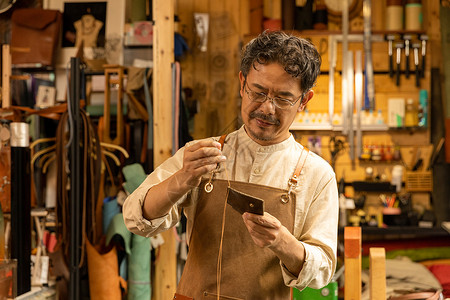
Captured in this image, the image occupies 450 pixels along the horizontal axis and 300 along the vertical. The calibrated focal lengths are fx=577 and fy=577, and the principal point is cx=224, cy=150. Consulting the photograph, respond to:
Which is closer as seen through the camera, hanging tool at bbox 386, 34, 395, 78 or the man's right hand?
the man's right hand

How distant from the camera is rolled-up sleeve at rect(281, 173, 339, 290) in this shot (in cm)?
154

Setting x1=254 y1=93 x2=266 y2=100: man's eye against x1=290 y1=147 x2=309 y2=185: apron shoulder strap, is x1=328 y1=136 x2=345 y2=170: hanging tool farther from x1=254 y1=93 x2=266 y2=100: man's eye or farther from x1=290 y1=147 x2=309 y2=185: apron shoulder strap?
x1=254 y1=93 x2=266 y2=100: man's eye

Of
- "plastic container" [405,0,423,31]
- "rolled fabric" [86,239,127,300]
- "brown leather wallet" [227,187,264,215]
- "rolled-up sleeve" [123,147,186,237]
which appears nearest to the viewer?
"brown leather wallet" [227,187,264,215]

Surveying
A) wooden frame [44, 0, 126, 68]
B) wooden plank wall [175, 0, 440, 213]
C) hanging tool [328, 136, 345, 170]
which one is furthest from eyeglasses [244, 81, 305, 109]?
hanging tool [328, 136, 345, 170]

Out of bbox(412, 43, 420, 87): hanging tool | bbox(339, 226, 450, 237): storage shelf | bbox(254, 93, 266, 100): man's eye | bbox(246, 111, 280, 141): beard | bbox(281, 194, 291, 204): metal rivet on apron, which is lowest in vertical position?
bbox(339, 226, 450, 237): storage shelf

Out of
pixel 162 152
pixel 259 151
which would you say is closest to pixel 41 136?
pixel 162 152

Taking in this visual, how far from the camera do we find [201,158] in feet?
4.83

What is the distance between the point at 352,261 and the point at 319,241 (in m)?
0.22

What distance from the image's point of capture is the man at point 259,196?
1581 millimetres

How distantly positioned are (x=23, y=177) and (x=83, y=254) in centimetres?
58

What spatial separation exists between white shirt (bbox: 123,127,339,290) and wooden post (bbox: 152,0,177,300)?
1651 millimetres

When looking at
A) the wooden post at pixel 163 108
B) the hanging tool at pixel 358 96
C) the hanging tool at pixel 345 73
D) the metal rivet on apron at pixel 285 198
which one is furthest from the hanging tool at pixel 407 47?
the metal rivet on apron at pixel 285 198

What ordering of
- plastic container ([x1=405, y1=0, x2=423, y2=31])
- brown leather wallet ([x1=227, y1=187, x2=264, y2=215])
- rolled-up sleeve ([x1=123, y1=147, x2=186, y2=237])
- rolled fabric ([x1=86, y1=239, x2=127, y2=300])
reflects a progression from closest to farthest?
brown leather wallet ([x1=227, y1=187, x2=264, y2=215]) < rolled-up sleeve ([x1=123, y1=147, x2=186, y2=237]) < rolled fabric ([x1=86, y1=239, x2=127, y2=300]) < plastic container ([x1=405, y1=0, x2=423, y2=31])

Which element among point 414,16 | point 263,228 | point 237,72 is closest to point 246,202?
point 263,228
